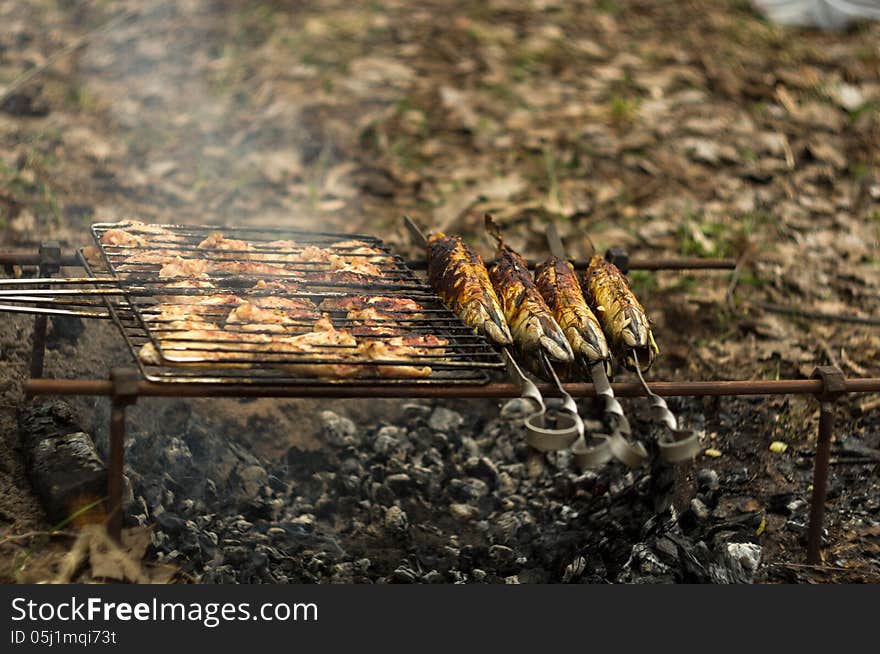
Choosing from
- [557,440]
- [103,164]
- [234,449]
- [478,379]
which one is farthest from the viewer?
[103,164]

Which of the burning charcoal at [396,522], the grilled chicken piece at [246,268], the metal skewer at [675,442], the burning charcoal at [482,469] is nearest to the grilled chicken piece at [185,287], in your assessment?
the grilled chicken piece at [246,268]

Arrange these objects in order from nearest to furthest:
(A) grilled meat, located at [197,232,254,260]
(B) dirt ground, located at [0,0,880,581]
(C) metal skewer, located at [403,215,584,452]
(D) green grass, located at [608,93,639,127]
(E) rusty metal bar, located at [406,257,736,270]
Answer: (C) metal skewer, located at [403,215,584,452], (A) grilled meat, located at [197,232,254,260], (E) rusty metal bar, located at [406,257,736,270], (B) dirt ground, located at [0,0,880,581], (D) green grass, located at [608,93,639,127]

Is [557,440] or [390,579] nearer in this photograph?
[557,440]

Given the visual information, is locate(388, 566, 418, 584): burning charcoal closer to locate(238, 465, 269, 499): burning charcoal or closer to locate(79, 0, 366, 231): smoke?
locate(238, 465, 269, 499): burning charcoal

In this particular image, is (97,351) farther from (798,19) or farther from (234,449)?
(798,19)

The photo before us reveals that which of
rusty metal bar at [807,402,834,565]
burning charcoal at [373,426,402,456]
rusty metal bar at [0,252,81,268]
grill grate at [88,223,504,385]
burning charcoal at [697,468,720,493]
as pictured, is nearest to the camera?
grill grate at [88,223,504,385]

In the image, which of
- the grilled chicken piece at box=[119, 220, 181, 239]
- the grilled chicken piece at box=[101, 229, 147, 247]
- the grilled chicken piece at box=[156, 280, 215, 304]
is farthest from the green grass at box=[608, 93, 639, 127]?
the grilled chicken piece at box=[156, 280, 215, 304]

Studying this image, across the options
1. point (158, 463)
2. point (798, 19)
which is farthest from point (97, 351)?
point (798, 19)
